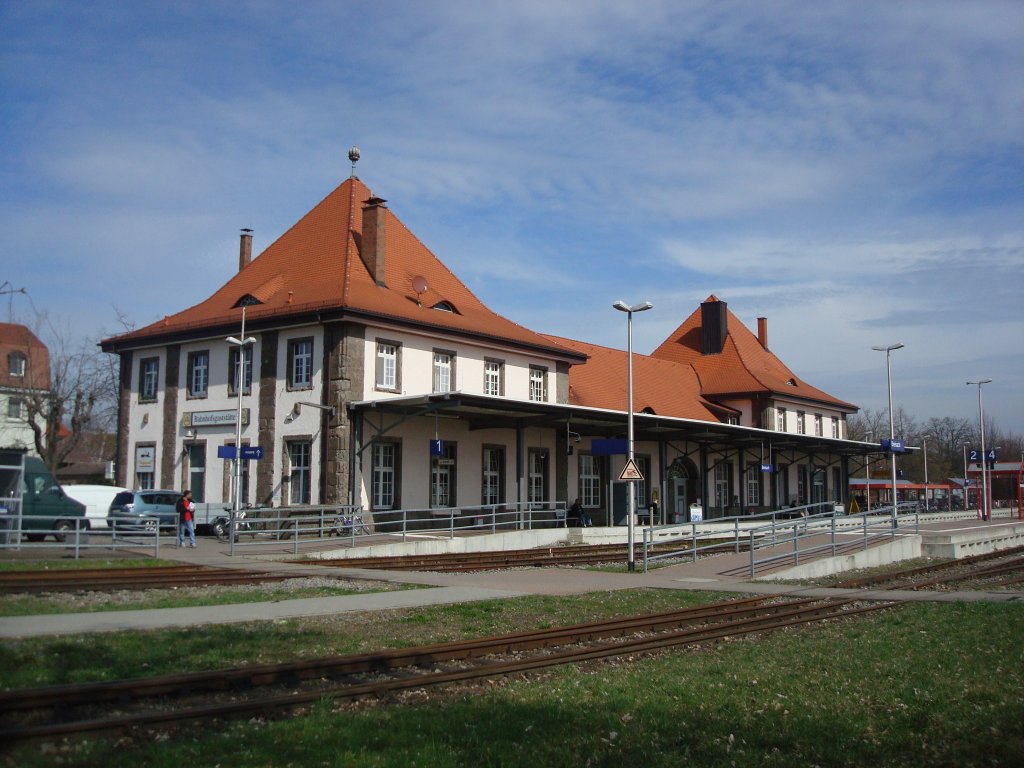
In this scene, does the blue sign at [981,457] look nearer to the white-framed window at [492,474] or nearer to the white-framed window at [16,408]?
the white-framed window at [492,474]

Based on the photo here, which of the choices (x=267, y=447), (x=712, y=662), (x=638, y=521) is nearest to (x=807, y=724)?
(x=712, y=662)

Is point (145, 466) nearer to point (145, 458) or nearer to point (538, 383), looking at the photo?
point (145, 458)

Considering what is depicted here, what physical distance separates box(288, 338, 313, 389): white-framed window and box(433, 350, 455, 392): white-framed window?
14.5 feet

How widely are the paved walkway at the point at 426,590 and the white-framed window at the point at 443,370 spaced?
10856 mm

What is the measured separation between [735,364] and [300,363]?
3197 centimetres

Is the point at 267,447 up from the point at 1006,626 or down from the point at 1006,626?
up

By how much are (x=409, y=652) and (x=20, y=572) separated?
36.6ft

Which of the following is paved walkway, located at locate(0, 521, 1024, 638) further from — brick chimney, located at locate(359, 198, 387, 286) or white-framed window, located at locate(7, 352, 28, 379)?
white-framed window, located at locate(7, 352, 28, 379)

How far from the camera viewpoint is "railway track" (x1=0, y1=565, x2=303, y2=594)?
16953mm

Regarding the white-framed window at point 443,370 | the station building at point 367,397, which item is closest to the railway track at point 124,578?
the station building at point 367,397

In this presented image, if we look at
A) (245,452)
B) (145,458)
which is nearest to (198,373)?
(145,458)

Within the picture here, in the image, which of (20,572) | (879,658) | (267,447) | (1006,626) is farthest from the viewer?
(267,447)

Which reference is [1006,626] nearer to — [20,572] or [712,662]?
[712,662]

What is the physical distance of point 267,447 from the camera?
3481 cm
